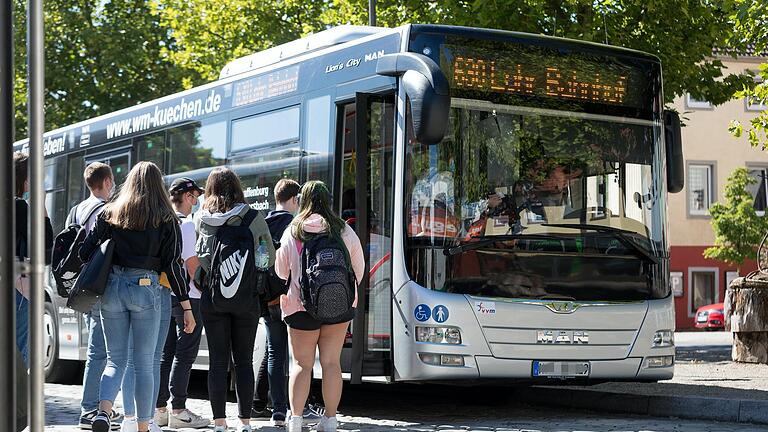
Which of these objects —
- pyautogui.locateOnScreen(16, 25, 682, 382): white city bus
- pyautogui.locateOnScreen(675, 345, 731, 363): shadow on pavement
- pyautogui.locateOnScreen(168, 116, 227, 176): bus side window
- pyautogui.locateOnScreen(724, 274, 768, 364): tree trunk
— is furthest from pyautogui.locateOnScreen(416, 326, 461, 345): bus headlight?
pyautogui.locateOnScreen(675, 345, 731, 363): shadow on pavement

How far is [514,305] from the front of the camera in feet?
32.4

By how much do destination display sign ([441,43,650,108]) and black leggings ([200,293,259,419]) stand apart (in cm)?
270

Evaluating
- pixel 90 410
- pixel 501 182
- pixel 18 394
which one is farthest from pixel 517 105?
pixel 18 394

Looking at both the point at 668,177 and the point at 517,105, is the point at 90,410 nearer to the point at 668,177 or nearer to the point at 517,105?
the point at 517,105

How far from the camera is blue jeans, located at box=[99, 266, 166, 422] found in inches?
312

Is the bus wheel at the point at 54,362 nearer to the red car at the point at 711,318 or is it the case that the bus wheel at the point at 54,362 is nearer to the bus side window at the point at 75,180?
the bus side window at the point at 75,180

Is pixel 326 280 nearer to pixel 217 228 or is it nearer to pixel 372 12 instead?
pixel 217 228

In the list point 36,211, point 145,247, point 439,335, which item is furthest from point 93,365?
point 36,211

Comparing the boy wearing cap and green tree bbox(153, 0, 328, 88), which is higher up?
green tree bbox(153, 0, 328, 88)

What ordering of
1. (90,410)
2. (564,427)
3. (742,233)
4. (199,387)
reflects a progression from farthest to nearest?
(742,233) → (199,387) → (564,427) → (90,410)

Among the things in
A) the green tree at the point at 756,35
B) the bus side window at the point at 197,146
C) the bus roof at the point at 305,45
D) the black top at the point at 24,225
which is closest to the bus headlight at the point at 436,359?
the bus roof at the point at 305,45

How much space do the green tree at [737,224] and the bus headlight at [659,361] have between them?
34820mm

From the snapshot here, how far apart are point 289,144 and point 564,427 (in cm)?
350

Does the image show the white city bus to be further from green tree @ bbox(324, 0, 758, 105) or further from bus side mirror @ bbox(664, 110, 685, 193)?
green tree @ bbox(324, 0, 758, 105)
